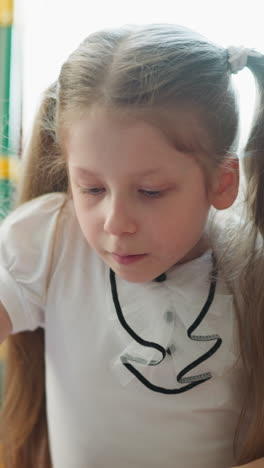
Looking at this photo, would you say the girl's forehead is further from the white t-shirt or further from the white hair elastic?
the white t-shirt

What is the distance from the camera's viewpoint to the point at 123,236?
66 centimetres

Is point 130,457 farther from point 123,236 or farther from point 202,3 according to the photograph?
point 202,3

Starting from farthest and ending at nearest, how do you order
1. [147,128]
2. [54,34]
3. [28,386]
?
[54,34], [28,386], [147,128]

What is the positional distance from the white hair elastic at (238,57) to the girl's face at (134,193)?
0.40 ft

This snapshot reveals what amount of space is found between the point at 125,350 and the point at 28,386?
0.62 feet

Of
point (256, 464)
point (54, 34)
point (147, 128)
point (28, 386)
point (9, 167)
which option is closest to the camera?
point (147, 128)

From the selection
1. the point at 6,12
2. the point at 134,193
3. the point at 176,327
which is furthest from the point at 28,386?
the point at 6,12

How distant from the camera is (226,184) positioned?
27.3 inches

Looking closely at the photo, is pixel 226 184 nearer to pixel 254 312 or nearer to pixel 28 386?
pixel 254 312

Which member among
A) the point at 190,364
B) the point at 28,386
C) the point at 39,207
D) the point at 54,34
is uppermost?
the point at 54,34

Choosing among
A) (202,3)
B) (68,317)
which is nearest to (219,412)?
(68,317)

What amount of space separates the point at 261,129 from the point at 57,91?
0.79ft

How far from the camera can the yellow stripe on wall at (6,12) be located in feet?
3.68

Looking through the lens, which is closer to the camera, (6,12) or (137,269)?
(137,269)
